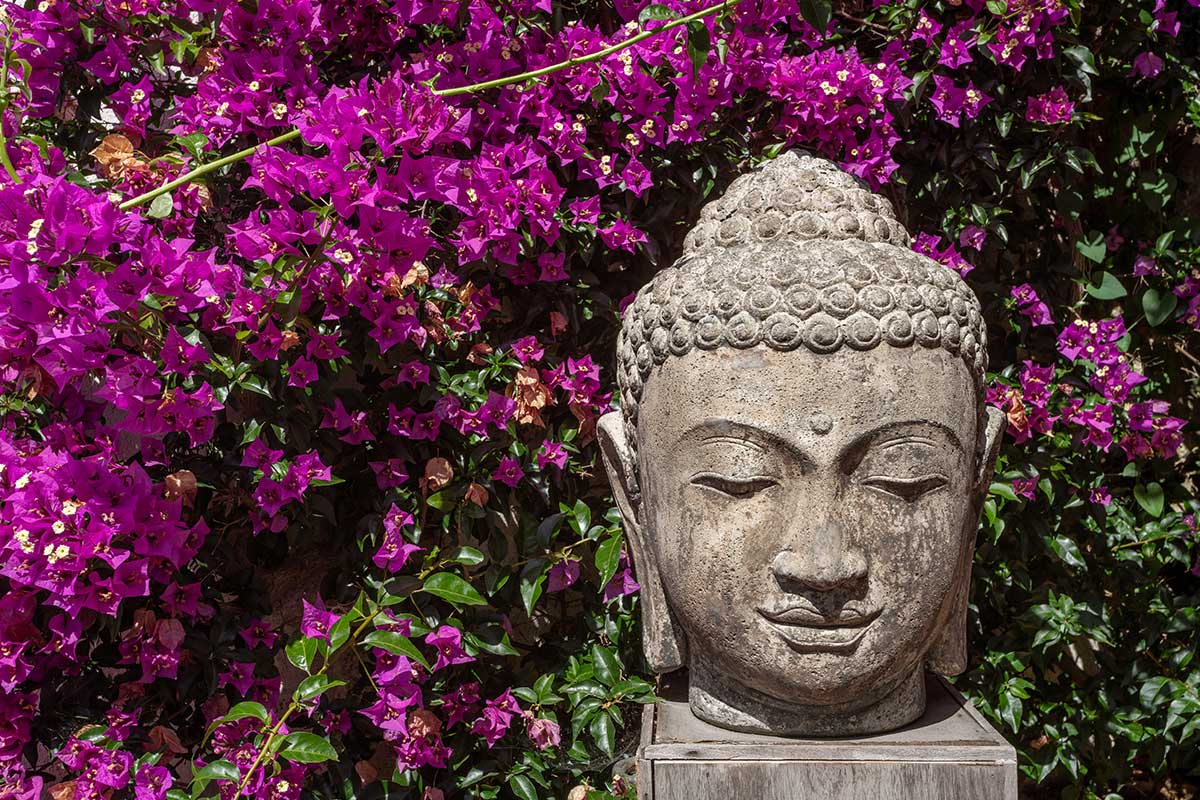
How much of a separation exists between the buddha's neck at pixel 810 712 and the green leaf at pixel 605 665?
20.2 inches

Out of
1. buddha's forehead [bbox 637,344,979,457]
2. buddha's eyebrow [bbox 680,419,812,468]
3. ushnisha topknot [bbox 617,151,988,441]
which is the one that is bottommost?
buddha's eyebrow [bbox 680,419,812,468]

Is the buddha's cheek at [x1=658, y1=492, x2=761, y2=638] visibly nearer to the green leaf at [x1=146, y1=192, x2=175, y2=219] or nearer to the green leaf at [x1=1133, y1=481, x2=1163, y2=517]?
the green leaf at [x1=146, y1=192, x2=175, y2=219]

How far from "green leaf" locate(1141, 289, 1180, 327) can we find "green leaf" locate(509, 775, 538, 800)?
2129mm

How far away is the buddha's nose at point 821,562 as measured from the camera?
1.59 metres

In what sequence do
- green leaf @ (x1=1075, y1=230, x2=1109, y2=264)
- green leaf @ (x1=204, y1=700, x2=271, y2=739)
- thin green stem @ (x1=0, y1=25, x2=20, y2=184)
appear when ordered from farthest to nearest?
green leaf @ (x1=1075, y1=230, x2=1109, y2=264), green leaf @ (x1=204, y1=700, x2=271, y2=739), thin green stem @ (x1=0, y1=25, x2=20, y2=184)

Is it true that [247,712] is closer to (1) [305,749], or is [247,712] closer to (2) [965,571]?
(1) [305,749]

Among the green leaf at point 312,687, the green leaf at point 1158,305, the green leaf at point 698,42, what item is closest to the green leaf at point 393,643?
the green leaf at point 312,687

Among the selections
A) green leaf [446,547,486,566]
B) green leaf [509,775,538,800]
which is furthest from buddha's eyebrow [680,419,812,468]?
green leaf [509,775,538,800]

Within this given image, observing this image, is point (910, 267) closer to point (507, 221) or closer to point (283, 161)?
point (507, 221)

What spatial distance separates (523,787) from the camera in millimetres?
2312

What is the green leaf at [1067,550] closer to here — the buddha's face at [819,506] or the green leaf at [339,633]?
the buddha's face at [819,506]

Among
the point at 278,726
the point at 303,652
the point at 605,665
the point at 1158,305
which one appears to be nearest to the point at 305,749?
the point at 278,726

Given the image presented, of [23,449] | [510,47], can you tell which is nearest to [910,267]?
[510,47]

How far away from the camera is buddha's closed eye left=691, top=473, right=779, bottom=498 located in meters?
1.65
